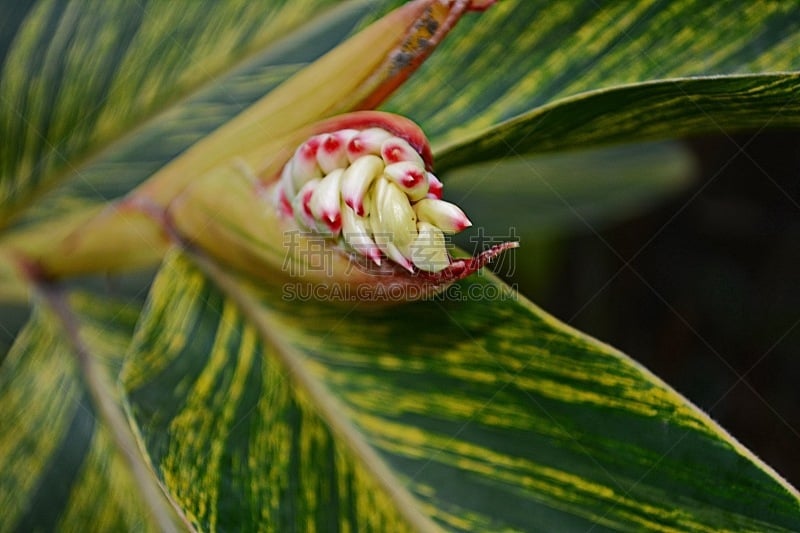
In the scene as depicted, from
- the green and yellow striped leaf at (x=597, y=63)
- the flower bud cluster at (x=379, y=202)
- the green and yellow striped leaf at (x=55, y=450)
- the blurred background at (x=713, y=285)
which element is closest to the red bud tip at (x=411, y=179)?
the flower bud cluster at (x=379, y=202)

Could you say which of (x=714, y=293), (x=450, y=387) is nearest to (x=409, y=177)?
(x=450, y=387)

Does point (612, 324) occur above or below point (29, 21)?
below

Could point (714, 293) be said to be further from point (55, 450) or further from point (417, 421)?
point (55, 450)

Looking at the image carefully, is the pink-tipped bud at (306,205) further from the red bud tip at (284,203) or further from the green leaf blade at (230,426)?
the green leaf blade at (230,426)

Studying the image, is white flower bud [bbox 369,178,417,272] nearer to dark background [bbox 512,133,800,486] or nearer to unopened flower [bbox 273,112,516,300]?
unopened flower [bbox 273,112,516,300]

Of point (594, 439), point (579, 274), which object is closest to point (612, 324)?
point (579, 274)

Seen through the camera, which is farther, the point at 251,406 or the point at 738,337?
the point at 738,337

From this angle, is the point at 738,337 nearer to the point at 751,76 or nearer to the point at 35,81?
the point at 751,76
